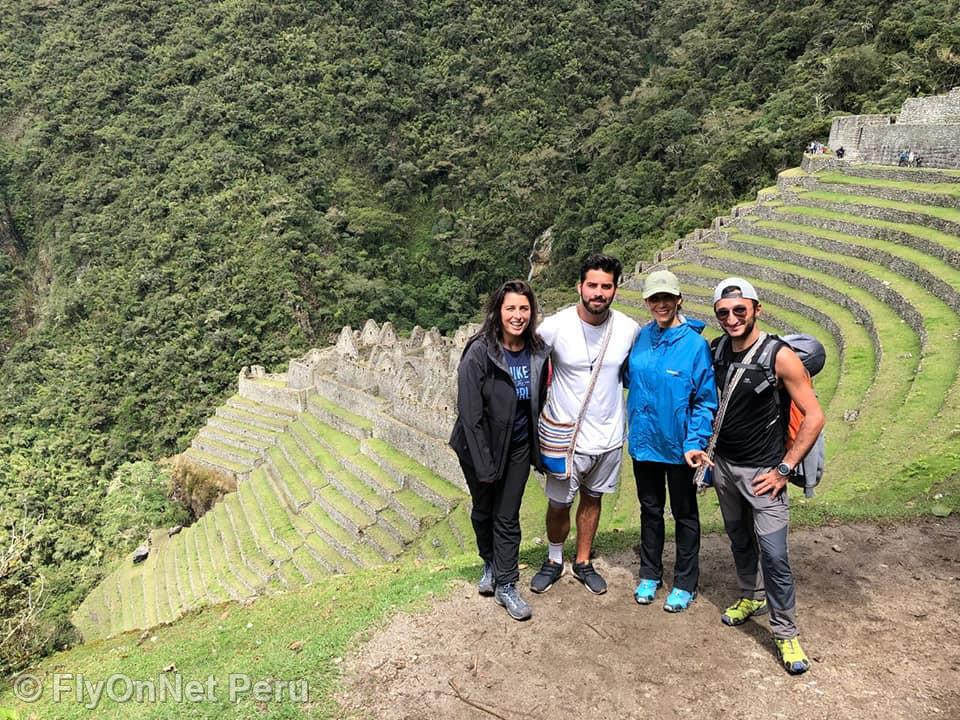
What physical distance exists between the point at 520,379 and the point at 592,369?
45 centimetres

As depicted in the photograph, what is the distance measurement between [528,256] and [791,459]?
37.9 metres

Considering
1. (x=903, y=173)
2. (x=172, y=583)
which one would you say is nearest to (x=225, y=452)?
(x=172, y=583)

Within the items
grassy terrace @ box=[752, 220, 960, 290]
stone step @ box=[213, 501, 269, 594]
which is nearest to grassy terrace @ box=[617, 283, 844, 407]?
grassy terrace @ box=[752, 220, 960, 290]

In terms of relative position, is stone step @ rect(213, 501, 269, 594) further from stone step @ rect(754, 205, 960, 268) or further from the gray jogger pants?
stone step @ rect(754, 205, 960, 268)

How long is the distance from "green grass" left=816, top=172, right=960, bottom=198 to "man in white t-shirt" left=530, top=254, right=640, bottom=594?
44.4ft

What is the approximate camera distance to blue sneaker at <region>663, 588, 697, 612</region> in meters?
3.77

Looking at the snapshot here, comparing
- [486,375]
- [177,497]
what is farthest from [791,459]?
[177,497]

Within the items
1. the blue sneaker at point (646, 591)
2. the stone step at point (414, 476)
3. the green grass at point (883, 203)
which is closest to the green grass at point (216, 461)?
the stone step at point (414, 476)

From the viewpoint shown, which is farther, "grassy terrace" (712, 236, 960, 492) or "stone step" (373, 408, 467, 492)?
"stone step" (373, 408, 467, 492)

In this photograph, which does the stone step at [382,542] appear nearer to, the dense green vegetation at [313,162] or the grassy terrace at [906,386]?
the dense green vegetation at [313,162]

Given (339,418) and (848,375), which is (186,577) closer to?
(339,418)

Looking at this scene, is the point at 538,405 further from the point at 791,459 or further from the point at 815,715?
the point at 815,715

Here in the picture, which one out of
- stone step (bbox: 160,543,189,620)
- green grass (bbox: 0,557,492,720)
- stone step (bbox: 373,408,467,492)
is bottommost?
stone step (bbox: 160,543,189,620)

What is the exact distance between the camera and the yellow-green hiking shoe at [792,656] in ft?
Result: 10.4
